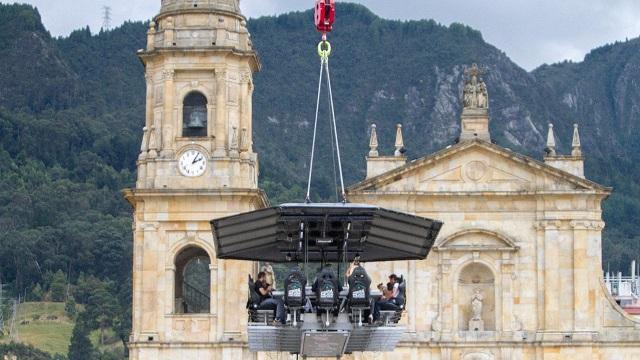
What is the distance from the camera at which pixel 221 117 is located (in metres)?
66.4

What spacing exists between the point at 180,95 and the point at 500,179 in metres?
10.2

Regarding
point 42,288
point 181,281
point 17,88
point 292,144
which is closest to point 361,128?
point 292,144

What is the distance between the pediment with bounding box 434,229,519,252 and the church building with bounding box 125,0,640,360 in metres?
0.03

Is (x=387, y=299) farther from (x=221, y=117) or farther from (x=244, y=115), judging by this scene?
(x=244, y=115)

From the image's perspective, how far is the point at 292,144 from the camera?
167 metres

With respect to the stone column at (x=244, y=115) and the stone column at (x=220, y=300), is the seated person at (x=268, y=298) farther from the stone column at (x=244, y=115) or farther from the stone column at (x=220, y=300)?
the stone column at (x=244, y=115)

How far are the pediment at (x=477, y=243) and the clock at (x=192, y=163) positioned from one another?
24.9 ft

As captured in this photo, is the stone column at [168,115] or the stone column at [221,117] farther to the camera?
the stone column at [168,115]

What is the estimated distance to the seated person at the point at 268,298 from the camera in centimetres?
4016

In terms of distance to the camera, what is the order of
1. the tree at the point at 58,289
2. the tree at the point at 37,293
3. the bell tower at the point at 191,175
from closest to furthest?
the bell tower at the point at 191,175, the tree at the point at 58,289, the tree at the point at 37,293

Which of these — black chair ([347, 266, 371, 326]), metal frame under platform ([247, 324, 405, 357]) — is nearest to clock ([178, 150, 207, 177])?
metal frame under platform ([247, 324, 405, 357])

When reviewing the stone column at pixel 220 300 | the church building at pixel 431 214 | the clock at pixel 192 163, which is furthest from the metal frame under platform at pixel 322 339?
the clock at pixel 192 163

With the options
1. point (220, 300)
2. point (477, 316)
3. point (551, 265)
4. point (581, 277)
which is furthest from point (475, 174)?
point (220, 300)

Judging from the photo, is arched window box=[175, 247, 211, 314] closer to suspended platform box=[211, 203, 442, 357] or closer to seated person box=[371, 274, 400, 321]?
seated person box=[371, 274, 400, 321]
